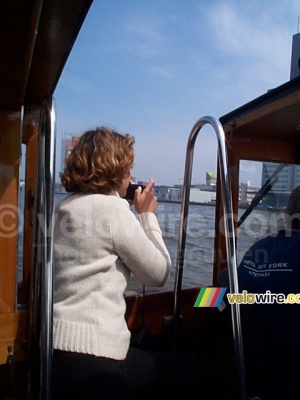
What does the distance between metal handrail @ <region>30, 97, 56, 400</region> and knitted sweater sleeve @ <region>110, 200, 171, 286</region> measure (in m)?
0.22

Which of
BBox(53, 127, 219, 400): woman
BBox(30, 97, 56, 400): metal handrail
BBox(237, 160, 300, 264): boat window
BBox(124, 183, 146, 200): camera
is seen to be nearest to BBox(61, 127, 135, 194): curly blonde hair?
→ BBox(53, 127, 219, 400): woman

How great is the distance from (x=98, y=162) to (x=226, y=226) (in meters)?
0.53

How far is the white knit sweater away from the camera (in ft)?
4.27

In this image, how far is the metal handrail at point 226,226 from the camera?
1437 millimetres

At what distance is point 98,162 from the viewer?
4.80ft

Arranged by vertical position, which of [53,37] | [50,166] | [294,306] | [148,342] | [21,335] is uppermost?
[53,37]

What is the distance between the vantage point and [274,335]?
1.72 meters

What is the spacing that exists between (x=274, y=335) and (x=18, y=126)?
1.53 m

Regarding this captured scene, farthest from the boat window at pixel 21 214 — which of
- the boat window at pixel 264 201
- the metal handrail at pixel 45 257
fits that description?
the boat window at pixel 264 201

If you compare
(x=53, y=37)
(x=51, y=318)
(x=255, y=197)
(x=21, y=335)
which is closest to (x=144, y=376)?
(x=51, y=318)

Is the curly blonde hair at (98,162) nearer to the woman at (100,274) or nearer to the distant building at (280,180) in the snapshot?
the woman at (100,274)

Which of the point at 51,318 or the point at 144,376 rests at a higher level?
the point at 51,318

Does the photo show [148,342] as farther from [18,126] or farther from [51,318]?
[18,126]

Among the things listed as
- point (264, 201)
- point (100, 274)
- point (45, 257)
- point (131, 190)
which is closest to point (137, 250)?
point (100, 274)
